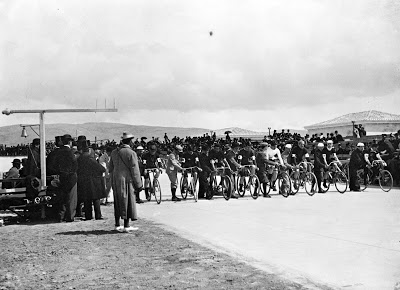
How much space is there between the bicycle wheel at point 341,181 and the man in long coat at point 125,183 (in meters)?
9.64

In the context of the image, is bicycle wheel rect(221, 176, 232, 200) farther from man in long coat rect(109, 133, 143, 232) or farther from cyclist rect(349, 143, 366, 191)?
man in long coat rect(109, 133, 143, 232)

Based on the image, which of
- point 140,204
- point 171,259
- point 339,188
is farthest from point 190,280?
point 339,188

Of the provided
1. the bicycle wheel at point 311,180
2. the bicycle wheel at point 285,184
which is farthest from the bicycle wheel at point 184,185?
the bicycle wheel at point 311,180

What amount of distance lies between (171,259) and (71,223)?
555 cm

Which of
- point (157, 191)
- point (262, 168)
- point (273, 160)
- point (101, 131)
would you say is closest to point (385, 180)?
point (273, 160)

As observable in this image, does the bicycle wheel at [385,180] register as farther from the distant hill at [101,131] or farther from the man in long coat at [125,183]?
the distant hill at [101,131]

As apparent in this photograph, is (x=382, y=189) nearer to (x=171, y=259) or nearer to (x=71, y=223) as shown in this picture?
(x=71, y=223)

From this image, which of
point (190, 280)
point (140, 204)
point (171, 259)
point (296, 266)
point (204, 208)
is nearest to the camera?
point (190, 280)

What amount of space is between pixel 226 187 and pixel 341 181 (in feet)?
13.7

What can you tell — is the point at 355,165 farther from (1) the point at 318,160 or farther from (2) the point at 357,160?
(1) the point at 318,160

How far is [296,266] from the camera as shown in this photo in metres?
7.08

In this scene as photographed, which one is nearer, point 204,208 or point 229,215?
point 229,215

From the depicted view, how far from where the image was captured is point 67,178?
1298 centimetres

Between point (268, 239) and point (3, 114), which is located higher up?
point (3, 114)
